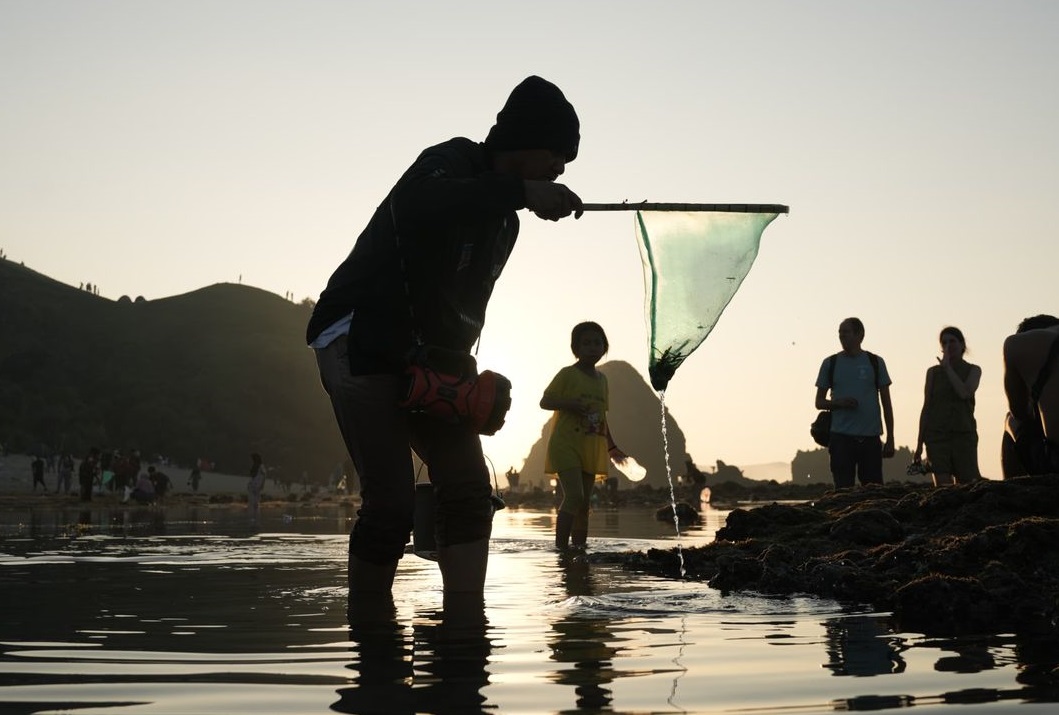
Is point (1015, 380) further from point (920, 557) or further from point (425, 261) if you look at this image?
point (425, 261)

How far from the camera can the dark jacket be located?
4.98 m

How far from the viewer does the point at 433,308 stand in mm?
5305

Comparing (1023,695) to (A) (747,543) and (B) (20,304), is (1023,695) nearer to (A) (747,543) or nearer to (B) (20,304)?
(A) (747,543)

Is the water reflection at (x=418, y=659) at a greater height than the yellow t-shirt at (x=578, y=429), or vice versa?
the yellow t-shirt at (x=578, y=429)

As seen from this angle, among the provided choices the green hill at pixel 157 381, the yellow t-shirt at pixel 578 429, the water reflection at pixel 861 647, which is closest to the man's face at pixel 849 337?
the yellow t-shirt at pixel 578 429

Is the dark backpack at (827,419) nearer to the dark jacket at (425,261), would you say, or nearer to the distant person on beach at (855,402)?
the distant person on beach at (855,402)

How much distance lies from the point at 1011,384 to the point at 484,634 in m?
3.78

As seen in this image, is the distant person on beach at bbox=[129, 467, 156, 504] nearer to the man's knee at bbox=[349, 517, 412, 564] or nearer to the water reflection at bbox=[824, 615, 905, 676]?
the man's knee at bbox=[349, 517, 412, 564]

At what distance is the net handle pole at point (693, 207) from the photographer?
5.44 m

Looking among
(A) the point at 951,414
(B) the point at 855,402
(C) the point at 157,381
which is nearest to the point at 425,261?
(B) the point at 855,402

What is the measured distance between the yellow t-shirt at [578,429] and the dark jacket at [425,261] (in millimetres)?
6071

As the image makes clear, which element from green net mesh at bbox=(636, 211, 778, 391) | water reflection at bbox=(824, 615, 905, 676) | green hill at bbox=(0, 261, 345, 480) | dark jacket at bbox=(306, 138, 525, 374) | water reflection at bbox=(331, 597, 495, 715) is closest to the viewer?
water reflection at bbox=(331, 597, 495, 715)

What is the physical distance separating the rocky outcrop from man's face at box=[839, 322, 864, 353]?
7.61ft

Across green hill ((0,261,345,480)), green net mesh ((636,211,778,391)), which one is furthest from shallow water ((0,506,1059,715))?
green hill ((0,261,345,480))
